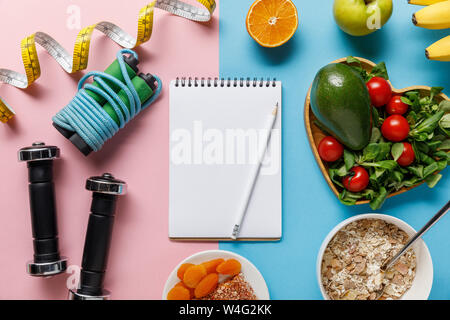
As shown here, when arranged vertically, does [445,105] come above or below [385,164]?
above

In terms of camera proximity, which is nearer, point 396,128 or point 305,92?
point 396,128

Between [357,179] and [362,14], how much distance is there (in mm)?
409

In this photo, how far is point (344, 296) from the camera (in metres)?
1.04

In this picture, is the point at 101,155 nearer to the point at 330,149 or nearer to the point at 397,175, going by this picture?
the point at 330,149

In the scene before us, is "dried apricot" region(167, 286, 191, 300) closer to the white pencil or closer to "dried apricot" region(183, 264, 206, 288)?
"dried apricot" region(183, 264, 206, 288)

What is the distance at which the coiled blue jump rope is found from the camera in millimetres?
1021

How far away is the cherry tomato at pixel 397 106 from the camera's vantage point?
105 centimetres

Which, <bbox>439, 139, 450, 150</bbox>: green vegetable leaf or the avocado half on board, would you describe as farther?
<bbox>439, 139, 450, 150</bbox>: green vegetable leaf

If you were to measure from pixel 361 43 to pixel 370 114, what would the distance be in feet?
0.85

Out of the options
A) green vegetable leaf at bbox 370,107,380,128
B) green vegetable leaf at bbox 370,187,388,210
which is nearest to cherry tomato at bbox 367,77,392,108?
green vegetable leaf at bbox 370,107,380,128

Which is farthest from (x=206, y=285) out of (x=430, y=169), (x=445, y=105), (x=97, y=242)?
(x=445, y=105)

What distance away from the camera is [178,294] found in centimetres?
100

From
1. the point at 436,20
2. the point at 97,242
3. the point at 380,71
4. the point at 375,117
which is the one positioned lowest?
the point at 97,242

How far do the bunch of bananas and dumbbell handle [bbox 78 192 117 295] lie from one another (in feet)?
2.98
